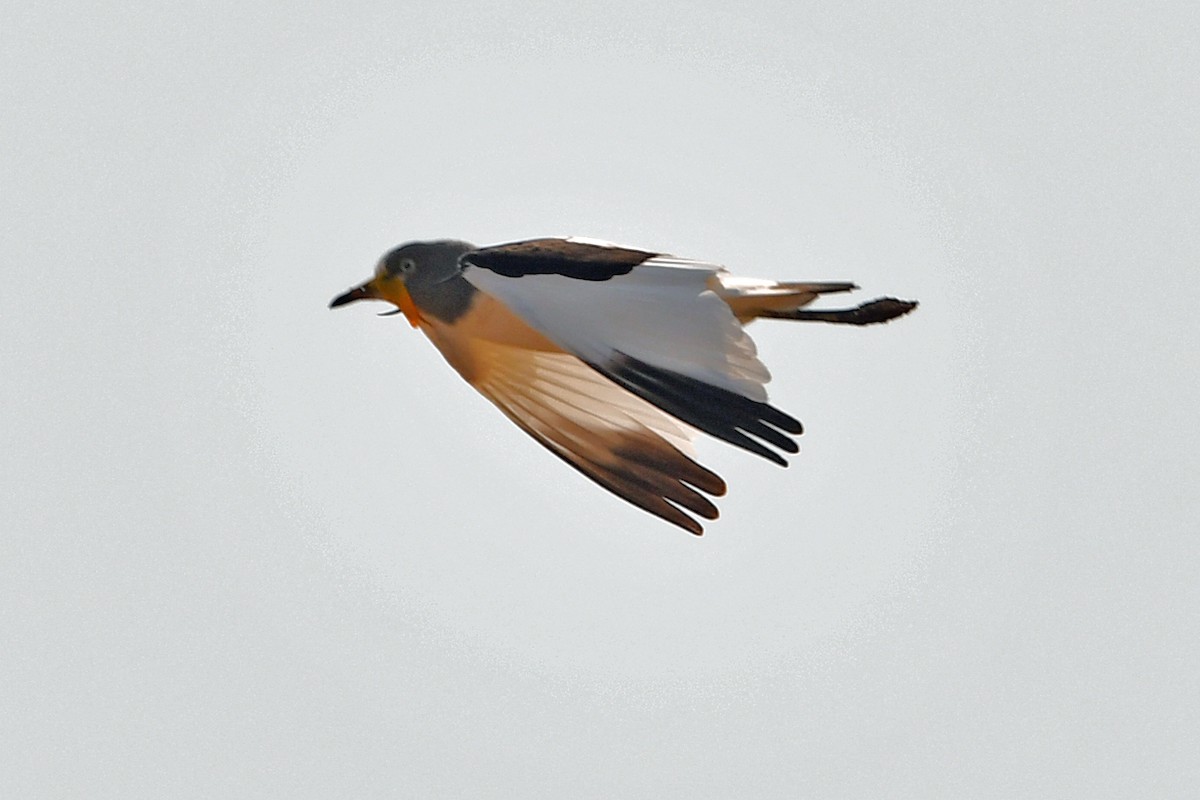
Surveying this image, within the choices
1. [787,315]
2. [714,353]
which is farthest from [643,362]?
[787,315]

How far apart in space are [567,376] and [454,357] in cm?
41

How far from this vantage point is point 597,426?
31.3 feet

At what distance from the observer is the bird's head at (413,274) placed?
941 cm

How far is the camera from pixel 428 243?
374 inches

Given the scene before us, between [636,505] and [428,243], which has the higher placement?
[428,243]

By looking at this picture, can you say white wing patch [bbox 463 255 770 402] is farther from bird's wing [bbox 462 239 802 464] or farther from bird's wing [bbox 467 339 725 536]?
bird's wing [bbox 467 339 725 536]

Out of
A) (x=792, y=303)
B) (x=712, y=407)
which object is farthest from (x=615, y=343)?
(x=792, y=303)

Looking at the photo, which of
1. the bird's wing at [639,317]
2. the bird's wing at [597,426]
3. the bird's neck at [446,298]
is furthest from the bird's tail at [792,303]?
the bird's neck at [446,298]

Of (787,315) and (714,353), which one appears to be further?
(787,315)

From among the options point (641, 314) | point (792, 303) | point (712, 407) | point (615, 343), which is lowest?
point (712, 407)

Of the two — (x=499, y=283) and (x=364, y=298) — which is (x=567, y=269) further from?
(x=364, y=298)

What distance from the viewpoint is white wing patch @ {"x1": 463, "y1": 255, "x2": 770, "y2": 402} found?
29.3ft

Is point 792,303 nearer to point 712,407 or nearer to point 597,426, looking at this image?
point 597,426

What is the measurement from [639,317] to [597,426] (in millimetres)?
628
